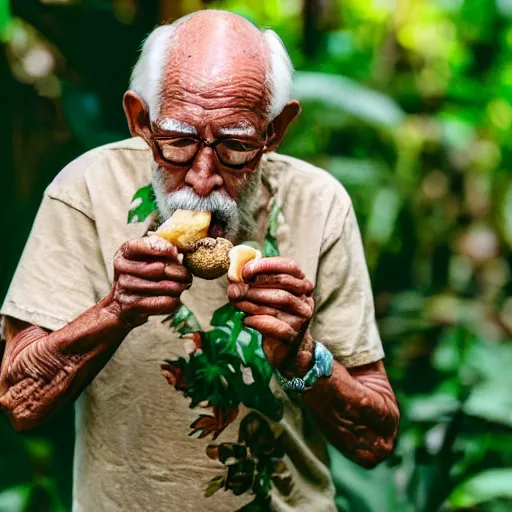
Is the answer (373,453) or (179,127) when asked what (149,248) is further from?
(373,453)

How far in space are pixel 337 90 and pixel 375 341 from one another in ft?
6.85

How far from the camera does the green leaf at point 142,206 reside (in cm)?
165

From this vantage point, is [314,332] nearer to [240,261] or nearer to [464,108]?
[240,261]

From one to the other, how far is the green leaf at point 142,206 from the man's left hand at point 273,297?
35cm

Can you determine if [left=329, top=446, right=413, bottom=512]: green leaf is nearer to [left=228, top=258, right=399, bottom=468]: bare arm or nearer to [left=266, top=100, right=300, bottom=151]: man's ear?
[left=228, top=258, right=399, bottom=468]: bare arm

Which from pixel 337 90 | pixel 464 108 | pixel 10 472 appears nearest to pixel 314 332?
pixel 10 472

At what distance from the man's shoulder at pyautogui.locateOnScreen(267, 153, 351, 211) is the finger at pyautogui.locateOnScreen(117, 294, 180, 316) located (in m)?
0.49

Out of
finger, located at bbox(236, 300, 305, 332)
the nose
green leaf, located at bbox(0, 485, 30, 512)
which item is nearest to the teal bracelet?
finger, located at bbox(236, 300, 305, 332)

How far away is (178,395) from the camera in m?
1.64

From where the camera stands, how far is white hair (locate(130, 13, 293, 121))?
1549 millimetres

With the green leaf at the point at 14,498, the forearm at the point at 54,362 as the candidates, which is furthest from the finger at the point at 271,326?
the green leaf at the point at 14,498

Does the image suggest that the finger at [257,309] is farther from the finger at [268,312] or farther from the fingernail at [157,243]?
the fingernail at [157,243]

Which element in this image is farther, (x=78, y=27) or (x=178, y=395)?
(x=78, y=27)

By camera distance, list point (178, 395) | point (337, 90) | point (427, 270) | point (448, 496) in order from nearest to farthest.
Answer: point (178, 395) < point (448, 496) < point (337, 90) < point (427, 270)
